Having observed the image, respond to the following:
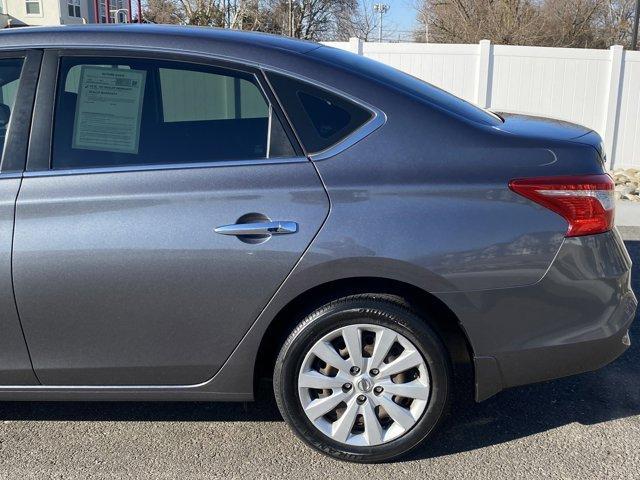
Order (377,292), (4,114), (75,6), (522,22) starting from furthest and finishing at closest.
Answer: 1. (75,6)
2. (522,22)
3. (4,114)
4. (377,292)

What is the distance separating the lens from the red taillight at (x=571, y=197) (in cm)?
274

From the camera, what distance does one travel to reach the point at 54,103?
2.91 meters

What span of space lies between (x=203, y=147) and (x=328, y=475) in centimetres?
146

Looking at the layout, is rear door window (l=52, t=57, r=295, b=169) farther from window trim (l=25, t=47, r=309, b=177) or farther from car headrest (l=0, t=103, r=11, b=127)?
car headrest (l=0, t=103, r=11, b=127)

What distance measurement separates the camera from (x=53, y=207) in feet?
9.16

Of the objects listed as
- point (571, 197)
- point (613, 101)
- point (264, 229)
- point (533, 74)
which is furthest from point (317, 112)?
point (613, 101)

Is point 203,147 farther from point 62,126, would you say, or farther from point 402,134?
point 402,134

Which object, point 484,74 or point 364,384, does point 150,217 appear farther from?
point 484,74

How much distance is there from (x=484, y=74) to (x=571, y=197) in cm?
1066

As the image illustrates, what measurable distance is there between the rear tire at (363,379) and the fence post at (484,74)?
1058cm

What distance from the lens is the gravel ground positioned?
2.92 metres

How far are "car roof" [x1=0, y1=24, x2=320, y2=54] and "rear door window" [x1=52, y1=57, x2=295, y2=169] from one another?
0.08 meters

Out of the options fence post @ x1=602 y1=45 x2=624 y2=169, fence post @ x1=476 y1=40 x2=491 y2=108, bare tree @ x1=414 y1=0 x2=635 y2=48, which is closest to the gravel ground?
fence post @ x1=476 y1=40 x2=491 y2=108

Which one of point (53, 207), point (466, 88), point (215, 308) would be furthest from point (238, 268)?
point (466, 88)
